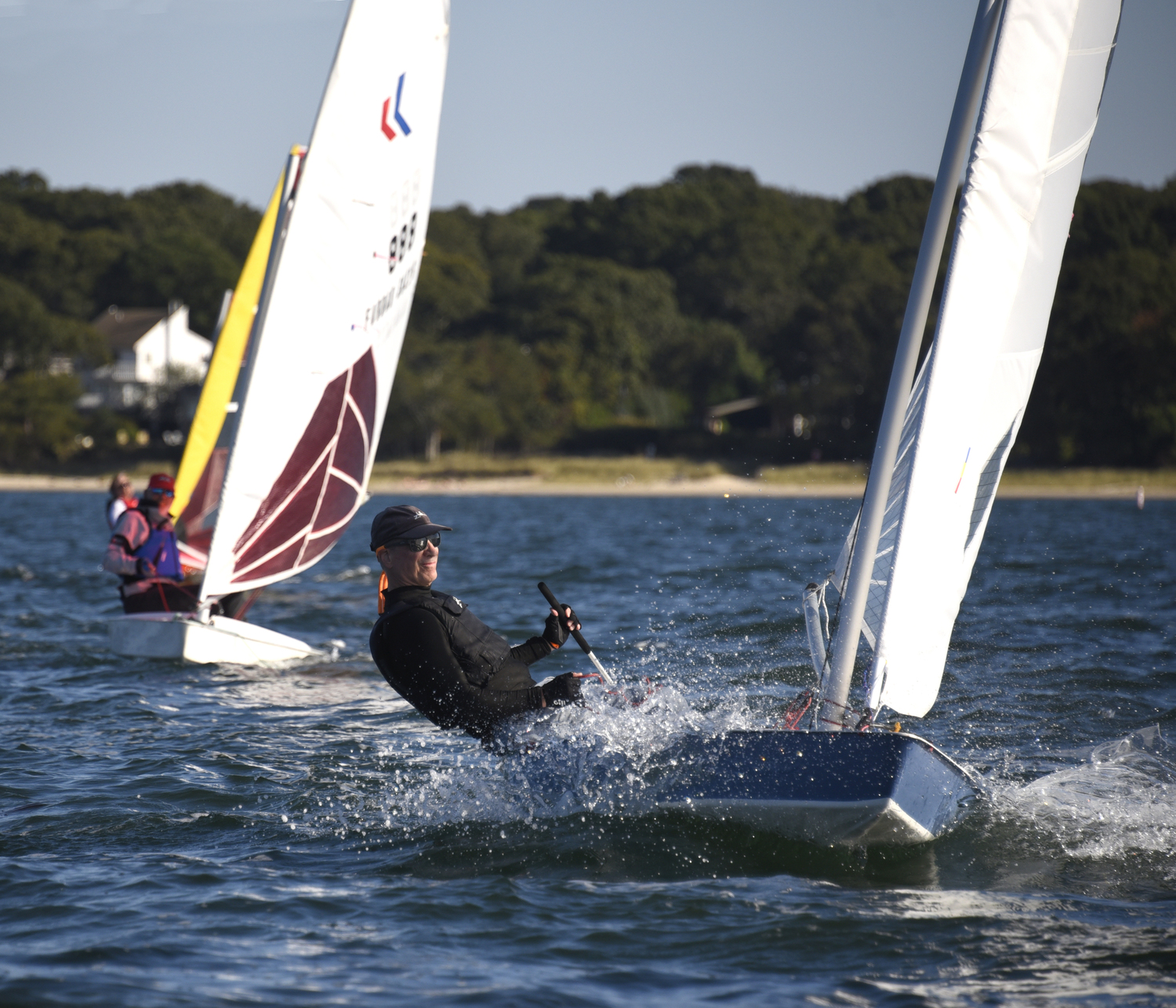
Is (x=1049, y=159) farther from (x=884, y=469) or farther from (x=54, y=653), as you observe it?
(x=54, y=653)

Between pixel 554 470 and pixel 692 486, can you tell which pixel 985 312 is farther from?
pixel 554 470

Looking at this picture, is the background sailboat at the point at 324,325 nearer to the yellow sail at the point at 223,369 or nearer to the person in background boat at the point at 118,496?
the person in background boat at the point at 118,496

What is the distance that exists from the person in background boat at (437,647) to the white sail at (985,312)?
120 centimetres

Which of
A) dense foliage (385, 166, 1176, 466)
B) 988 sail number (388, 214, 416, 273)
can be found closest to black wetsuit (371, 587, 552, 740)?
988 sail number (388, 214, 416, 273)

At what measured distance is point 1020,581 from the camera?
14164 millimetres

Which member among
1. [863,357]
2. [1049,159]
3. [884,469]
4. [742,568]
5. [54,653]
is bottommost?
[54,653]

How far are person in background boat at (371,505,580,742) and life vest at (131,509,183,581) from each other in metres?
5.48

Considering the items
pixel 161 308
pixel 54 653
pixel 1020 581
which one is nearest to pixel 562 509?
pixel 1020 581

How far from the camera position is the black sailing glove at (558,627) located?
4453 millimetres

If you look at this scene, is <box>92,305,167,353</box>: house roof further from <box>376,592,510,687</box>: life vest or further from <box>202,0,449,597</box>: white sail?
<box>376,592,510,687</box>: life vest

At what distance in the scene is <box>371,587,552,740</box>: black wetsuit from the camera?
4.41 meters

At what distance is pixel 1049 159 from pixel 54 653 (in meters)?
7.81

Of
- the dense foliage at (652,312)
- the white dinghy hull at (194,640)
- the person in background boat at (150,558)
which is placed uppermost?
the dense foliage at (652,312)

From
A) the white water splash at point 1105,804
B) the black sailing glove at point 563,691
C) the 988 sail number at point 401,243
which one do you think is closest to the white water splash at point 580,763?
the black sailing glove at point 563,691
